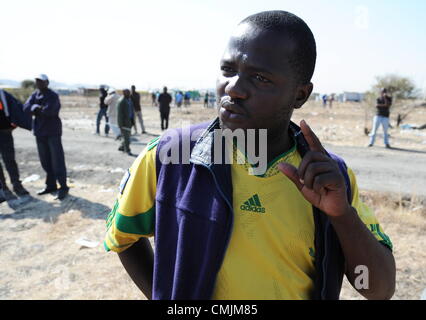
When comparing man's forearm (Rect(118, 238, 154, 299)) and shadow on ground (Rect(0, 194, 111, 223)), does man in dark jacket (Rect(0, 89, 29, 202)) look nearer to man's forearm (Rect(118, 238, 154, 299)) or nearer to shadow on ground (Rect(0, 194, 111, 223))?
shadow on ground (Rect(0, 194, 111, 223))

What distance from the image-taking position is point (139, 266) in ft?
4.68

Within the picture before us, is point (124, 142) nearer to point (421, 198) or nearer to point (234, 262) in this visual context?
point (421, 198)

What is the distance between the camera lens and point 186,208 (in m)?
1.15

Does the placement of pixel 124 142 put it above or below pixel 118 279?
above

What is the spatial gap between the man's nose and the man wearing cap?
16.7ft

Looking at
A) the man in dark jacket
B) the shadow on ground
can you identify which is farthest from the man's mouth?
the man in dark jacket

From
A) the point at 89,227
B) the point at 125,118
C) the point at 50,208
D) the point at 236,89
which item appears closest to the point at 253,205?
the point at 236,89

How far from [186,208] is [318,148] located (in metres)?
0.48

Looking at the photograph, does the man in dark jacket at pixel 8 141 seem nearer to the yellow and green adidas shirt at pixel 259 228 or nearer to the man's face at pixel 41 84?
the man's face at pixel 41 84

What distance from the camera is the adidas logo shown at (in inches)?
46.2

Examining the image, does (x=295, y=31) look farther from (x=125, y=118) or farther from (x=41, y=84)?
(x=125, y=118)

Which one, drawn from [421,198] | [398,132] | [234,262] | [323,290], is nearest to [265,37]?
[234,262]

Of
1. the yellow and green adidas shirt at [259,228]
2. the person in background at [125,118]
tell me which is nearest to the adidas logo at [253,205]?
the yellow and green adidas shirt at [259,228]

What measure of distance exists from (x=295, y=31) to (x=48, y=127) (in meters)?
5.34
